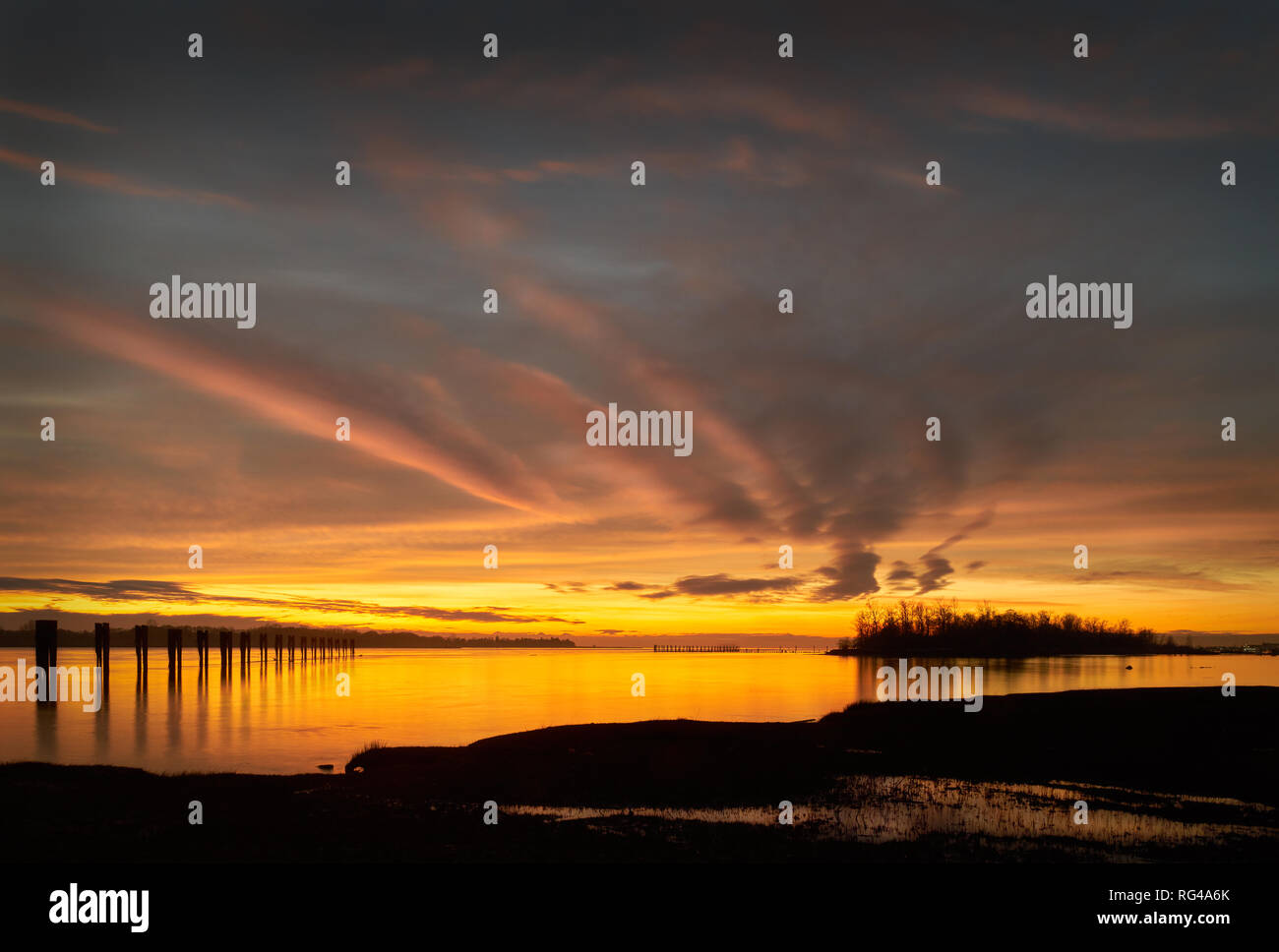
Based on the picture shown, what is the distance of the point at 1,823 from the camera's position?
66.4 feet

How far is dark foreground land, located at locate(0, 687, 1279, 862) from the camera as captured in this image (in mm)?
18672

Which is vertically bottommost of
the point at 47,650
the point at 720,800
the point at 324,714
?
the point at 324,714

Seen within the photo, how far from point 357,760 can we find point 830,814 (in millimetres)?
20125

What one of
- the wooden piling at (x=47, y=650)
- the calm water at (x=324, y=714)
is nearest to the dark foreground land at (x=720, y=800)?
the calm water at (x=324, y=714)

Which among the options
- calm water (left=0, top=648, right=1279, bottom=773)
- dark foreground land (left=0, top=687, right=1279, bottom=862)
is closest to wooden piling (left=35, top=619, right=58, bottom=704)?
calm water (left=0, top=648, right=1279, bottom=773)

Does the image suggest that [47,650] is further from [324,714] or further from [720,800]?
[720,800]

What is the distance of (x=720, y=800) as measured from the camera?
25.0m

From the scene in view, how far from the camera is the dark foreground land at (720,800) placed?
18.7m

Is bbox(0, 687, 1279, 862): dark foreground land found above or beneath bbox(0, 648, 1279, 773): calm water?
above

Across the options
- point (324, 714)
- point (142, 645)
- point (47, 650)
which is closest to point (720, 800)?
point (324, 714)

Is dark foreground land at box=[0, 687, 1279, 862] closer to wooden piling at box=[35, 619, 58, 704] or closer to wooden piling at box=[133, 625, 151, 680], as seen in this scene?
wooden piling at box=[35, 619, 58, 704]

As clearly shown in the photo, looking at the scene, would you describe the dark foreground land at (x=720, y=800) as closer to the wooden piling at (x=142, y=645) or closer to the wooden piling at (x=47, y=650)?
the wooden piling at (x=47, y=650)
